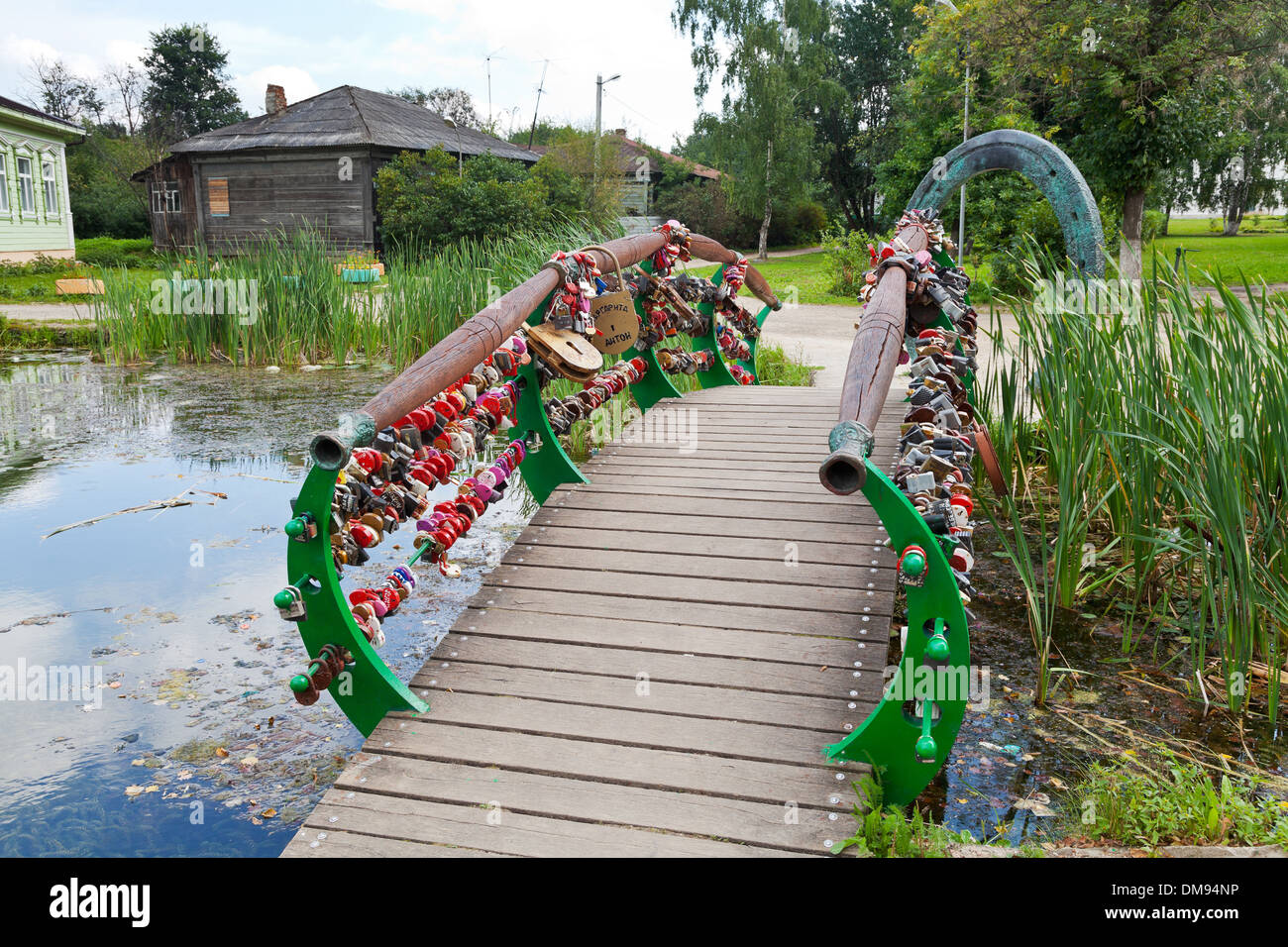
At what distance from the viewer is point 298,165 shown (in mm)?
23031

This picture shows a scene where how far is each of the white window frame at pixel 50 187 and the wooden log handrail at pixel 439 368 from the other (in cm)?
2452

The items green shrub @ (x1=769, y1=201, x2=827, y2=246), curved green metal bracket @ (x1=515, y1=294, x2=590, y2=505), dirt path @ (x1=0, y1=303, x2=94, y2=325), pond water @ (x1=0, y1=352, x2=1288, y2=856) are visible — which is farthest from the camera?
green shrub @ (x1=769, y1=201, x2=827, y2=246)

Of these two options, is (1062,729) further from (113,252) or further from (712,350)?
(113,252)

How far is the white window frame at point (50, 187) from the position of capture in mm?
23636

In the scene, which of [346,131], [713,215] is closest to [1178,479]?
[346,131]

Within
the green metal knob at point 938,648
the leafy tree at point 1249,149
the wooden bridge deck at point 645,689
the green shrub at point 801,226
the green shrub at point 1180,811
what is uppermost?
the leafy tree at point 1249,149

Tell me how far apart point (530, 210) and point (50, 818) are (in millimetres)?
16026

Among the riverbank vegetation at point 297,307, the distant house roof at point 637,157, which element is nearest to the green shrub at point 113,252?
the distant house roof at point 637,157

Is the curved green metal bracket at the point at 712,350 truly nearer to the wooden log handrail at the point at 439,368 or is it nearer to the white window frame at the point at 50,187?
the wooden log handrail at the point at 439,368

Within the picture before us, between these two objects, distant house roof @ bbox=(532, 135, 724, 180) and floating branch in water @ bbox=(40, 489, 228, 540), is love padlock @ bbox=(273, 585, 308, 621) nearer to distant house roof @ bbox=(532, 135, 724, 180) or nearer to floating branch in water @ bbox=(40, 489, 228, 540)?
floating branch in water @ bbox=(40, 489, 228, 540)

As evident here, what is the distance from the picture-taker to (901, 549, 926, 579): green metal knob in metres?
2.26

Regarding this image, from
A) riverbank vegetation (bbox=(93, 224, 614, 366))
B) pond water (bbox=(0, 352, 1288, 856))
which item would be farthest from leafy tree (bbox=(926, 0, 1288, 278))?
pond water (bbox=(0, 352, 1288, 856))

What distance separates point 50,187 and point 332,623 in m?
26.1

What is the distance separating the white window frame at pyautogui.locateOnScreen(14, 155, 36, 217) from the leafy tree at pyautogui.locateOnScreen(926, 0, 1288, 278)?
19.4m
